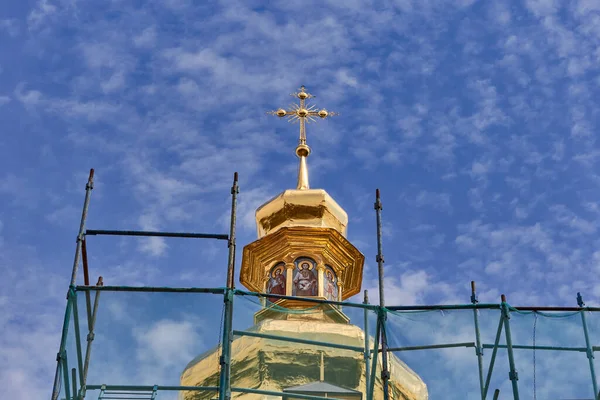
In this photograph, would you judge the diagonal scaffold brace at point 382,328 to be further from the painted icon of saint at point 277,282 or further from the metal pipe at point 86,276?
the painted icon of saint at point 277,282

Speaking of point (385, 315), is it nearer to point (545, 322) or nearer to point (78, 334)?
point (545, 322)

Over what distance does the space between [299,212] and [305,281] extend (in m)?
1.71

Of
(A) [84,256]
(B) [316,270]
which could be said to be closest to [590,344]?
(A) [84,256]

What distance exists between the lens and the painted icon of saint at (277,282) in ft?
85.4

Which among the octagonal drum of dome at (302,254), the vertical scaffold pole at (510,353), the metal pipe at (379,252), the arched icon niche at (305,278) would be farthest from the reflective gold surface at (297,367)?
the octagonal drum of dome at (302,254)

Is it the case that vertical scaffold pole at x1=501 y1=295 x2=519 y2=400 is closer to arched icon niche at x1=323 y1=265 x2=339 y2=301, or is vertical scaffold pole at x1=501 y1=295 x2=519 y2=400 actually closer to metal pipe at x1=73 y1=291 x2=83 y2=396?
metal pipe at x1=73 y1=291 x2=83 y2=396

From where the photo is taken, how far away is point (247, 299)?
54.6 feet

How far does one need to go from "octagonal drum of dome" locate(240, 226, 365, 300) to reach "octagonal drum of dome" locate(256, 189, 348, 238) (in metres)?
0.27

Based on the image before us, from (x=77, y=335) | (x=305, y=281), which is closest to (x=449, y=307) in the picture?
(x=77, y=335)

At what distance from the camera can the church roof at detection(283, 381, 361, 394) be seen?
1695 centimetres

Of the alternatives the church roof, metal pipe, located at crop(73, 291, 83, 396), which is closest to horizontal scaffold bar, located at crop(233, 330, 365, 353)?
the church roof

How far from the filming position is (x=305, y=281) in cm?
2605

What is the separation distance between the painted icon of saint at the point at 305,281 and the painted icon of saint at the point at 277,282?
29 centimetres

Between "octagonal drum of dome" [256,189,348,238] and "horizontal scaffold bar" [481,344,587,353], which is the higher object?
"octagonal drum of dome" [256,189,348,238]
